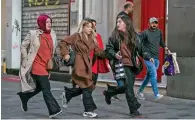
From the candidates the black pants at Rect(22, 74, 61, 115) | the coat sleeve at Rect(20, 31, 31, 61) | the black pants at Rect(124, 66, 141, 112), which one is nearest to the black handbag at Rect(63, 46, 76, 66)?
the black pants at Rect(22, 74, 61, 115)

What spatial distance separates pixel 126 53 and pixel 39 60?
1482 millimetres

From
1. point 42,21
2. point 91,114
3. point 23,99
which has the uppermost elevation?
point 42,21

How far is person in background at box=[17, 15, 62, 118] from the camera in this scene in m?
8.12

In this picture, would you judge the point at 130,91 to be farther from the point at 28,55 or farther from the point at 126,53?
the point at 28,55

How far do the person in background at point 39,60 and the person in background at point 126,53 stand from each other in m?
1.07

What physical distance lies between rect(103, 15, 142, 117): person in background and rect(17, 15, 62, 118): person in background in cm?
107

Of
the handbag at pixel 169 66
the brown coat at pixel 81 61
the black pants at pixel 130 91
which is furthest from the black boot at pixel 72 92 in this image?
the handbag at pixel 169 66

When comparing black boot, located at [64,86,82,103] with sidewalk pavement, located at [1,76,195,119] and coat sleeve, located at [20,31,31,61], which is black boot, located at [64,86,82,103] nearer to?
sidewalk pavement, located at [1,76,195,119]

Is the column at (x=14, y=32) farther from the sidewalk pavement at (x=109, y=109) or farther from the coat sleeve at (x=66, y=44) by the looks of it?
Result: the coat sleeve at (x=66, y=44)

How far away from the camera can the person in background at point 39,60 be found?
812cm

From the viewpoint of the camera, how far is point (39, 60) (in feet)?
26.9

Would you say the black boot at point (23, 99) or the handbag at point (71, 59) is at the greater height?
the handbag at point (71, 59)

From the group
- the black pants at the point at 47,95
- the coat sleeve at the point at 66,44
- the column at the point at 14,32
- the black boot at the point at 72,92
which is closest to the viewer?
the black pants at the point at 47,95

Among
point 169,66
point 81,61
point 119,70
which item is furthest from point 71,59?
point 169,66
